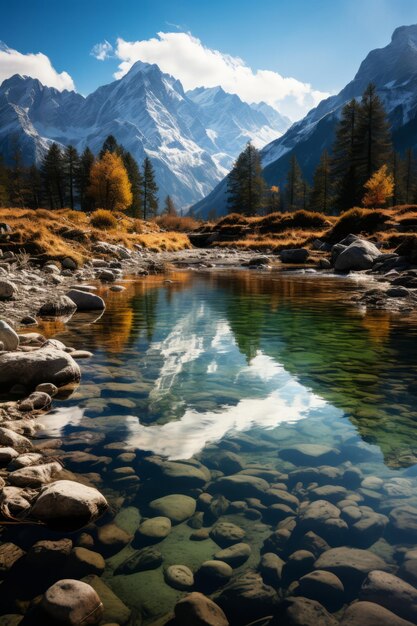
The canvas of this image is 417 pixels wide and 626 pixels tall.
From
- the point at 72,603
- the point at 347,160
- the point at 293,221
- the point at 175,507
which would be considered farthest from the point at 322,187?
the point at 72,603

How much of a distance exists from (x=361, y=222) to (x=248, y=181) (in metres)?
42.5

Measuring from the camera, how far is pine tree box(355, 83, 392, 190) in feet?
178

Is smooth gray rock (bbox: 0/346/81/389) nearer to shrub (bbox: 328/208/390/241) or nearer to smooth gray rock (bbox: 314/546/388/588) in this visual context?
smooth gray rock (bbox: 314/546/388/588)

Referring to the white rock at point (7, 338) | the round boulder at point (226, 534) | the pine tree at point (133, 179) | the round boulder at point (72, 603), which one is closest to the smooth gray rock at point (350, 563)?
the round boulder at point (226, 534)

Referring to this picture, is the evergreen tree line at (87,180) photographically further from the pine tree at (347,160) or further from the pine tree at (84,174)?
the pine tree at (347,160)

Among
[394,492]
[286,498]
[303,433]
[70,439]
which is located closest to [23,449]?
[70,439]

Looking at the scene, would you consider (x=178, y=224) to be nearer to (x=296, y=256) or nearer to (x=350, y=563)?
(x=296, y=256)

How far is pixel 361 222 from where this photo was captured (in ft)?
113

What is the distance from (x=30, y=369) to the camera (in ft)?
18.5

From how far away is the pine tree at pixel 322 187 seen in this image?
7512 centimetres

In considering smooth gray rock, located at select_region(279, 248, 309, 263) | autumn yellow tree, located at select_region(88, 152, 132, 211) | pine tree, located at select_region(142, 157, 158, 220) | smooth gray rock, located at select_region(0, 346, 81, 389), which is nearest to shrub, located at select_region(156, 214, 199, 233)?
pine tree, located at select_region(142, 157, 158, 220)

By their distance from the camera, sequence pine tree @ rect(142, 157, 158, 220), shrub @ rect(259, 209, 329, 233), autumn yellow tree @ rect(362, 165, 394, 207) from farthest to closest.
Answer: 1. pine tree @ rect(142, 157, 158, 220)
2. autumn yellow tree @ rect(362, 165, 394, 207)
3. shrub @ rect(259, 209, 329, 233)

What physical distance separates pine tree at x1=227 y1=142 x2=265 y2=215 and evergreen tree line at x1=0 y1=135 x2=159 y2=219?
52.6 feet

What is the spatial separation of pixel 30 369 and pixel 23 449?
5.70ft
